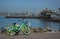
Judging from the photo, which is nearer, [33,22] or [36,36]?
[36,36]

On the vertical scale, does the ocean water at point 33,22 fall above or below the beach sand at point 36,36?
above

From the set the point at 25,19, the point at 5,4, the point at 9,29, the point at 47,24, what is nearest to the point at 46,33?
the point at 47,24

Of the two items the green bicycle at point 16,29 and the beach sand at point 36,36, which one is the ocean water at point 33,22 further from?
the beach sand at point 36,36

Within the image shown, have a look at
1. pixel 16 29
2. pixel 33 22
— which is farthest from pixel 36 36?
pixel 16 29

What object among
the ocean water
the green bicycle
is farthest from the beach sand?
the ocean water

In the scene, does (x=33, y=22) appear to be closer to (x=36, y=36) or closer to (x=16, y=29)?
(x=36, y=36)

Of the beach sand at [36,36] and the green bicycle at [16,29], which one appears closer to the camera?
the beach sand at [36,36]

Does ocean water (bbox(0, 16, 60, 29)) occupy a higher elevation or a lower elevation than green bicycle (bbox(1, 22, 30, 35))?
higher

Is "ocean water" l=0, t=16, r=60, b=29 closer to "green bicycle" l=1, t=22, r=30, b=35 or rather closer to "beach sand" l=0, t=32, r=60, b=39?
"green bicycle" l=1, t=22, r=30, b=35

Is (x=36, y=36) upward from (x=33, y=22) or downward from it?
downward

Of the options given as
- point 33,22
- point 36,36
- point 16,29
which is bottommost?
point 36,36

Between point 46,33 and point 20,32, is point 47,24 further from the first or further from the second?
point 20,32

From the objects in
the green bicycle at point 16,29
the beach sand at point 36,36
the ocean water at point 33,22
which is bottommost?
the beach sand at point 36,36

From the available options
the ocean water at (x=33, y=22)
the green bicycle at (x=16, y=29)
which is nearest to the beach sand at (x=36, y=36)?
the green bicycle at (x=16, y=29)
